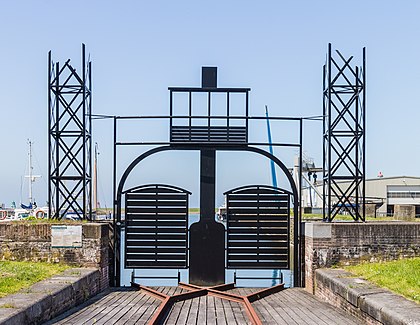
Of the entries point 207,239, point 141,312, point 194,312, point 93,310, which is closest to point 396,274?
point 194,312

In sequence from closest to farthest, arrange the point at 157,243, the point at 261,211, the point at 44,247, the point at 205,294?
1. the point at 205,294
2. the point at 44,247
3. the point at 157,243
4. the point at 261,211

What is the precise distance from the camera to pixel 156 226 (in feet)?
54.3

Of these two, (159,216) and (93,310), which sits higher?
(159,216)

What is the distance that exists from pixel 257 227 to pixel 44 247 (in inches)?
214

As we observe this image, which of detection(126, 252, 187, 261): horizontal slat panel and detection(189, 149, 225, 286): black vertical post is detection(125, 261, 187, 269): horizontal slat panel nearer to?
detection(126, 252, 187, 261): horizontal slat panel

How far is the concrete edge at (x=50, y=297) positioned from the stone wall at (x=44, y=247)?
1.61 ft

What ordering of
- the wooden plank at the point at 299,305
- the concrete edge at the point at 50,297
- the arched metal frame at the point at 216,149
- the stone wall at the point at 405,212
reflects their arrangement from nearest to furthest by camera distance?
1. the concrete edge at the point at 50,297
2. the wooden plank at the point at 299,305
3. the arched metal frame at the point at 216,149
4. the stone wall at the point at 405,212

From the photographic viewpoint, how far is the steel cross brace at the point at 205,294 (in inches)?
447

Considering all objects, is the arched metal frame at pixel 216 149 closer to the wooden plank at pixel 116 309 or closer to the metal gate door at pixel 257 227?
the metal gate door at pixel 257 227

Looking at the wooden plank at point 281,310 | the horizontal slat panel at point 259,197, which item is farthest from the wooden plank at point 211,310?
the horizontal slat panel at point 259,197

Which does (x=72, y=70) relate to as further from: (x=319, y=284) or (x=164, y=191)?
(x=319, y=284)

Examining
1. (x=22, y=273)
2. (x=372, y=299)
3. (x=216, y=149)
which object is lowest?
(x=372, y=299)

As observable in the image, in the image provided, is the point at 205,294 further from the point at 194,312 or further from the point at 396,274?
the point at 396,274

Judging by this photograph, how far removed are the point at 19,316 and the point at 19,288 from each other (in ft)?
7.29
